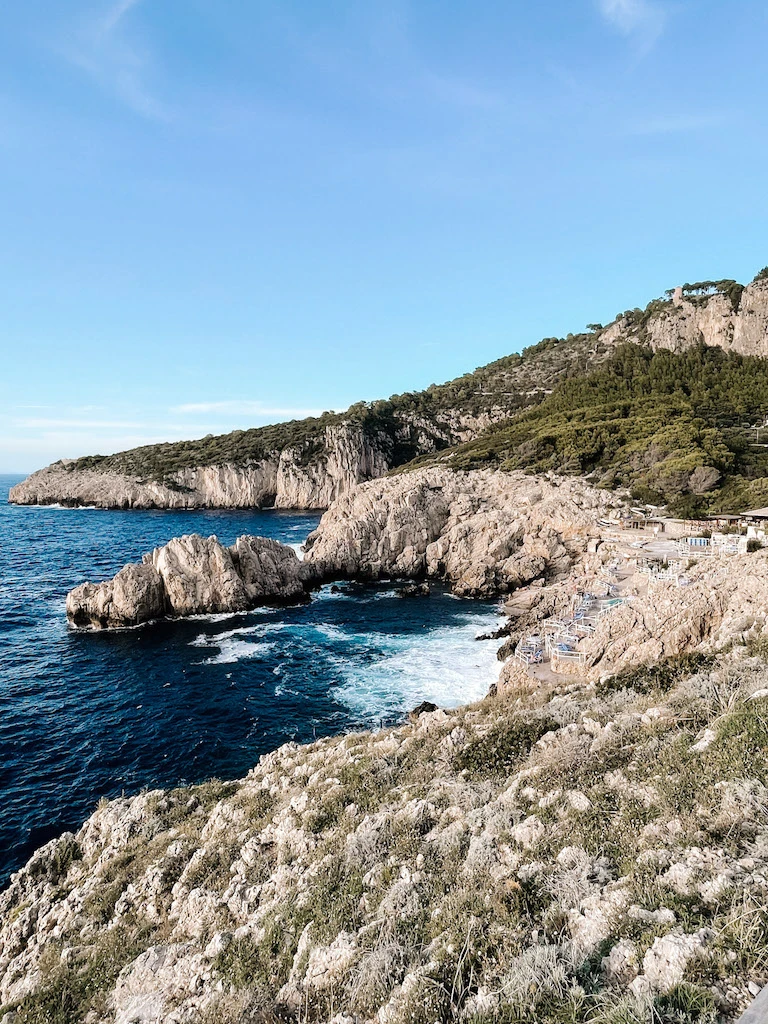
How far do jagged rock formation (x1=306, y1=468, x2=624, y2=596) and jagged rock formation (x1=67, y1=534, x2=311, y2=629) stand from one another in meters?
5.88

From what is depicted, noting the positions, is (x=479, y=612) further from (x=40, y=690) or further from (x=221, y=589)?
(x=40, y=690)

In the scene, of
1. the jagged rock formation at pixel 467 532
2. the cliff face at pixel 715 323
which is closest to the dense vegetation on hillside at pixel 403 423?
the cliff face at pixel 715 323

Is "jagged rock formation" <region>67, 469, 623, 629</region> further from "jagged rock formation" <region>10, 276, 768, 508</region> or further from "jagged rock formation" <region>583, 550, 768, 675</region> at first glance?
"jagged rock formation" <region>10, 276, 768, 508</region>

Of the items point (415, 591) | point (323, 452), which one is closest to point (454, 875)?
point (415, 591)

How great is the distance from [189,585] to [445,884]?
3456 cm

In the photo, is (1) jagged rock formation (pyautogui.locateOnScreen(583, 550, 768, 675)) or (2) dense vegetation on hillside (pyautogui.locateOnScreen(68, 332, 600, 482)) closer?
(1) jagged rock formation (pyautogui.locateOnScreen(583, 550, 768, 675))

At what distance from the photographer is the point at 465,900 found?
6.62 metres

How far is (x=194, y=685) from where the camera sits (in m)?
27.5

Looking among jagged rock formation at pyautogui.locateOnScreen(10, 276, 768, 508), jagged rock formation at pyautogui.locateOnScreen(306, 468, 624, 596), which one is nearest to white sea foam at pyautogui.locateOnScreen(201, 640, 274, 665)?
jagged rock formation at pyautogui.locateOnScreen(306, 468, 624, 596)

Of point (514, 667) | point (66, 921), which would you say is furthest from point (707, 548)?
point (66, 921)

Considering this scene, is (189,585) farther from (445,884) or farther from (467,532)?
(445,884)

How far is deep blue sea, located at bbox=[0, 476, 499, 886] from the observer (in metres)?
19.8

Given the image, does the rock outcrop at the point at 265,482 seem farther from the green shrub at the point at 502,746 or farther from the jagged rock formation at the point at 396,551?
the green shrub at the point at 502,746

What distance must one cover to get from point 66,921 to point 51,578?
46.8m
